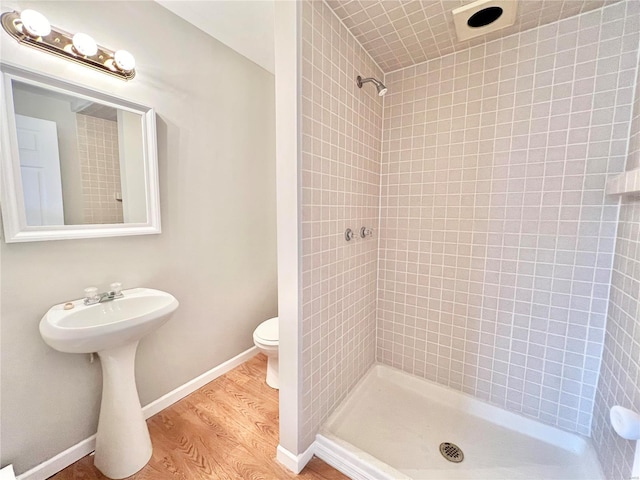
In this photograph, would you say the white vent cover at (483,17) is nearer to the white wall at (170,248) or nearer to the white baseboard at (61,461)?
the white wall at (170,248)

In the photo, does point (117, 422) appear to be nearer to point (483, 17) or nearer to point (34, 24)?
point (34, 24)

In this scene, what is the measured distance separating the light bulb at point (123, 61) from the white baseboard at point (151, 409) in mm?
1924

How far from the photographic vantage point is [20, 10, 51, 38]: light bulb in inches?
41.0

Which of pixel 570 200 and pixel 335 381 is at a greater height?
pixel 570 200

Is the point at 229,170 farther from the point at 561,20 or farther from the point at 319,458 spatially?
the point at 561,20

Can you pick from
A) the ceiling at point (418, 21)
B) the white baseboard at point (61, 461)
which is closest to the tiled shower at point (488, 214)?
the ceiling at point (418, 21)

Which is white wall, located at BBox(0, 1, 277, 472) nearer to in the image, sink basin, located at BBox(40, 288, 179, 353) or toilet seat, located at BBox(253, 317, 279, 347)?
sink basin, located at BBox(40, 288, 179, 353)

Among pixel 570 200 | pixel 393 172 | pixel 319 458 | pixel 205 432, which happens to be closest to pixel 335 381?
pixel 319 458

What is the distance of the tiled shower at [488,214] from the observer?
1.22 metres

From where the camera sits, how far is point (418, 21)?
1.32m

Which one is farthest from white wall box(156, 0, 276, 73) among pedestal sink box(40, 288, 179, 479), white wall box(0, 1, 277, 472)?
pedestal sink box(40, 288, 179, 479)

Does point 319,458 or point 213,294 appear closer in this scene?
point 319,458

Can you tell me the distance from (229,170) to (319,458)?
6.28 feet

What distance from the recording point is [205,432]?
1.50 metres
